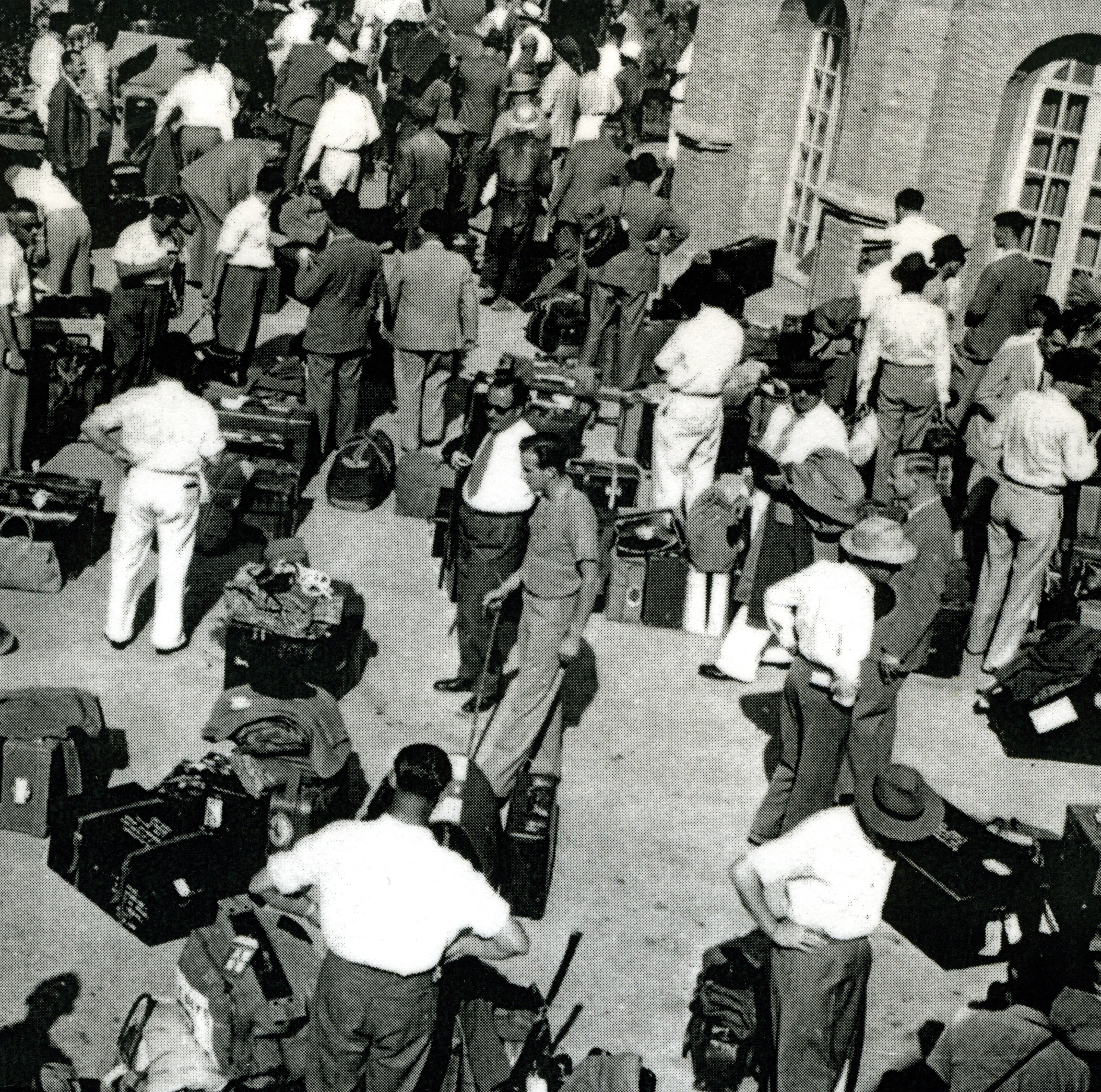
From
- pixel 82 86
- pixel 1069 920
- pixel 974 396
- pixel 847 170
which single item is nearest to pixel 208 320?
pixel 82 86

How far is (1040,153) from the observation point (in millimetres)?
16609

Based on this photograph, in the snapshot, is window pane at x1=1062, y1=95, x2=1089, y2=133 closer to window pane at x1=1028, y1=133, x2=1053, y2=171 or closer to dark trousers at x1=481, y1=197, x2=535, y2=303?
window pane at x1=1028, y1=133, x2=1053, y2=171

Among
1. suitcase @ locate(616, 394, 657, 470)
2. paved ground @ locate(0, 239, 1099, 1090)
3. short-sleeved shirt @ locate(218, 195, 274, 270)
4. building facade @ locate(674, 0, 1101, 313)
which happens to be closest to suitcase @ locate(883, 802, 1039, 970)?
paved ground @ locate(0, 239, 1099, 1090)

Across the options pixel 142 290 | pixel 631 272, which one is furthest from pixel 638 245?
pixel 142 290

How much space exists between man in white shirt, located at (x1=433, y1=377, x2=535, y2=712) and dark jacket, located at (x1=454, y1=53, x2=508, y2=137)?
10.4 m

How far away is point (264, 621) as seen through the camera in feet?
34.1

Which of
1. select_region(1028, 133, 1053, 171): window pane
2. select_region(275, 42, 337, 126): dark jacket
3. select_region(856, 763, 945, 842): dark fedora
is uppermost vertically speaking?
select_region(1028, 133, 1053, 171): window pane

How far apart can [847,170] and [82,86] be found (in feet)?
29.5

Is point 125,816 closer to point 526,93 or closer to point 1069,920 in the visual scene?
point 1069,920

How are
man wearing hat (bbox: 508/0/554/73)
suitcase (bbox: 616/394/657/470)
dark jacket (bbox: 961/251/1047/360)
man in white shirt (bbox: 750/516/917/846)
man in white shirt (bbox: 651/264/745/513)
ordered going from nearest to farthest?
man in white shirt (bbox: 750/516/917/846), man in white shirt (bbox: 651/264/745/513), suitcase (bbox: 616/394/657/470), dark jacket (bbox: 961/251/1047/360), man wearing hat (bbox: 508/0/554/73)

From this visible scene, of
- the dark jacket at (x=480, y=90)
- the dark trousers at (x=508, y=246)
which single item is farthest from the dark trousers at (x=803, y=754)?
the dark jacket at (x=480, y=90)

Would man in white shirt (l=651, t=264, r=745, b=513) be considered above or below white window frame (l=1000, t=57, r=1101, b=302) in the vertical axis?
below

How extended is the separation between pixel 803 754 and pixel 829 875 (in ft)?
7.88

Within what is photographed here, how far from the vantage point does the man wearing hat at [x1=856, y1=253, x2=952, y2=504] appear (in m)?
13.0
